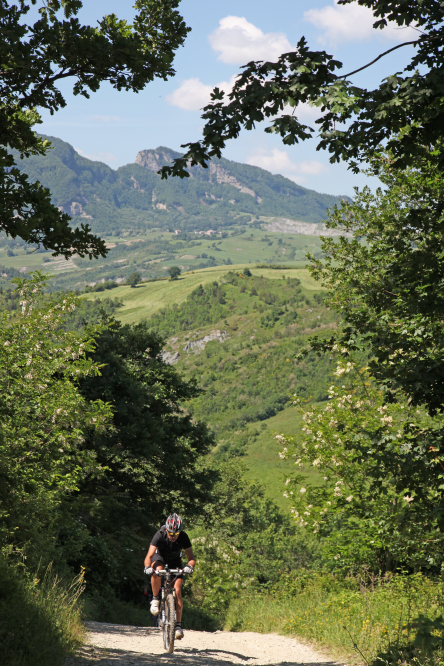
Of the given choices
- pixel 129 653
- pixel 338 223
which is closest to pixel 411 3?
pixel 129 653

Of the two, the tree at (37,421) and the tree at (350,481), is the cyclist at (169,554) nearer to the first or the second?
the tree at (37,421)

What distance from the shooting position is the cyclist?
26.1ft

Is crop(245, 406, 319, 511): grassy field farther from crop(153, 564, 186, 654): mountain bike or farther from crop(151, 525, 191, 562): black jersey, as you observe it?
crop(153, 564, 186, 654): mountain bike

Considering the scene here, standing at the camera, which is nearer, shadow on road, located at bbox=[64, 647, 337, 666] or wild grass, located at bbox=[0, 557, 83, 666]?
wild grass, located at bbox=[0, 557, 83, 666]

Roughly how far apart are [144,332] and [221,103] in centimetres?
2234

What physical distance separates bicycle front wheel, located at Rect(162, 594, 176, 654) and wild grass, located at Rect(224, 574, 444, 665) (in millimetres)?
2502

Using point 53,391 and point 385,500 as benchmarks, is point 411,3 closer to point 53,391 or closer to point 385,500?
point 53,391

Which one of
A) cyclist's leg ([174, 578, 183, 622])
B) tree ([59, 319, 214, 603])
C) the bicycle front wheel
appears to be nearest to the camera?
the bicycle front wheel

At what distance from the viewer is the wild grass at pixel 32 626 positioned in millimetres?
5469

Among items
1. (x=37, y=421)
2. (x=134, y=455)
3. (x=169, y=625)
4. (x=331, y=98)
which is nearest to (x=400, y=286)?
(x=331, y=98)

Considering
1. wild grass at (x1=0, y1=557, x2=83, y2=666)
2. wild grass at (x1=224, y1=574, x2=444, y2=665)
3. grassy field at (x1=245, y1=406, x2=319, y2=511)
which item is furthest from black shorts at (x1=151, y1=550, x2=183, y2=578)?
grassy field at (x1=245, y1=406, x2=319, y2=511)

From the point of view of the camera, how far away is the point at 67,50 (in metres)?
6.72

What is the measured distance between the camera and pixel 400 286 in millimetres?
7828

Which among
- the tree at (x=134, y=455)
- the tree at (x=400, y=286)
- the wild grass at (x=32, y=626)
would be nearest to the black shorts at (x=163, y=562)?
the wild grass at (x=32, y=626)
